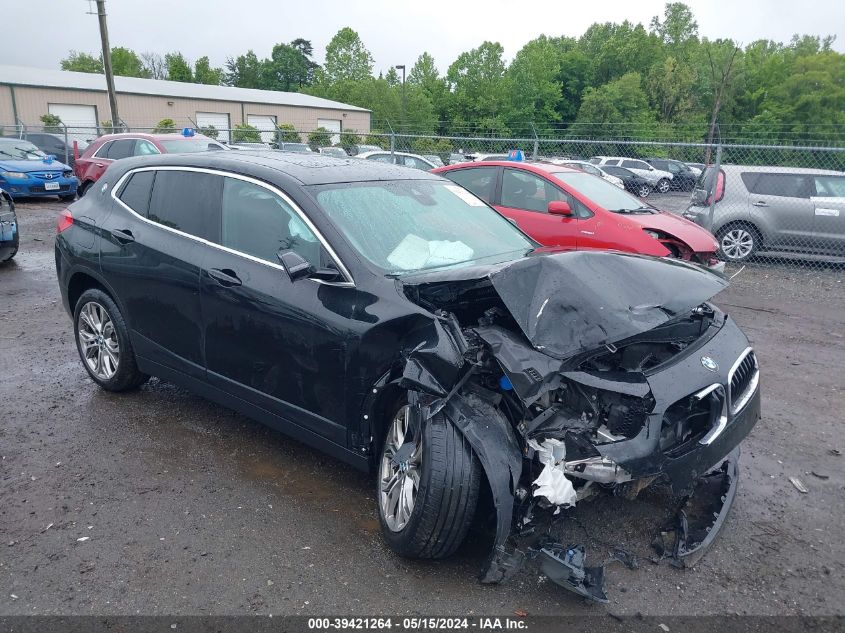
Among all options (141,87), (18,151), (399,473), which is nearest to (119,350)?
(399,473)

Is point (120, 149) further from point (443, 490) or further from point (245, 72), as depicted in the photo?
point (245, 72)

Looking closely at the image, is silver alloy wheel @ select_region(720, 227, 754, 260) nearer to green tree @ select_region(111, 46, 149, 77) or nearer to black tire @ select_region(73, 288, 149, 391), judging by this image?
black tire @ select_region(73, 288, 149, 391)

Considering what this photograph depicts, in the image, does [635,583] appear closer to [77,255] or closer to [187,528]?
[187,528]

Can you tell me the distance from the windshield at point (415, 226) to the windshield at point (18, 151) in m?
15.8

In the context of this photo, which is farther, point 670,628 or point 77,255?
point 77,255

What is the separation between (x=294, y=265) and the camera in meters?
3.47

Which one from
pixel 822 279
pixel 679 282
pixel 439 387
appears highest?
pixel 679 282

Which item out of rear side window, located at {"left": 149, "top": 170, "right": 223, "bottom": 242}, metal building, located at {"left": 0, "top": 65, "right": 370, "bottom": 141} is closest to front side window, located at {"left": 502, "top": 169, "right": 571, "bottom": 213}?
rear side window, located at {"left": 149, "top": 170, "right": 223, "bottom": 242}

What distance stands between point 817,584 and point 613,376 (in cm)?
137

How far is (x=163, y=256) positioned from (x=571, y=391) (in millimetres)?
2766

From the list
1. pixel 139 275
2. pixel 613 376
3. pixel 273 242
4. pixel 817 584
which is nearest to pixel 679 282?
pixel 613 376

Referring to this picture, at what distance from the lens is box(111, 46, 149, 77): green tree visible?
89.3 metres

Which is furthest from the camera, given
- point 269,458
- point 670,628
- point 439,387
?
point 269,458

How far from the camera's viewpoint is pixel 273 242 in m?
3.84
